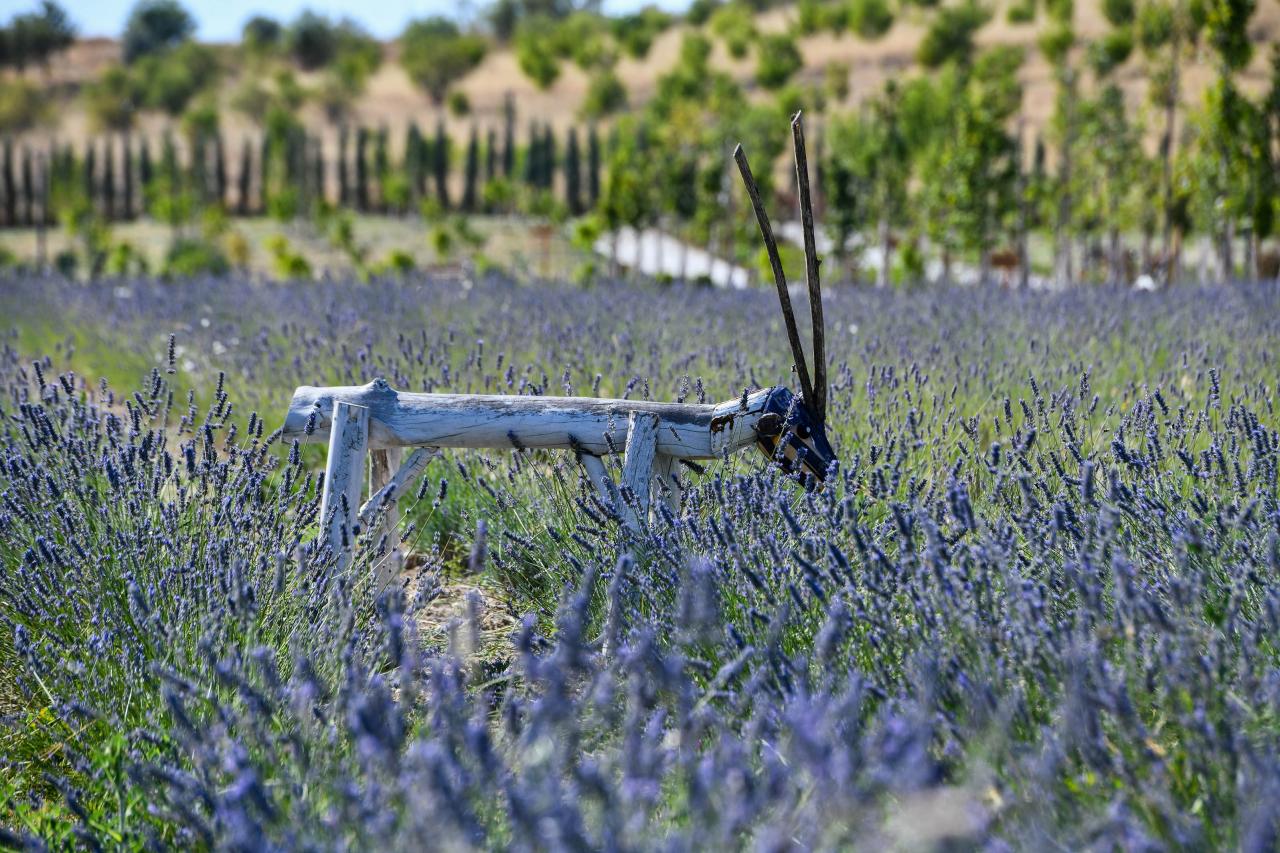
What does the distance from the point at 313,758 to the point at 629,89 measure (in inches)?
2946

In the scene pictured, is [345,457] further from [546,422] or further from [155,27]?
[155,27]

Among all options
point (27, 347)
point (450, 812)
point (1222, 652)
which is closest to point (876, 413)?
point (1222, 652)

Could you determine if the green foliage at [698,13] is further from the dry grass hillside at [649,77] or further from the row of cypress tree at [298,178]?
the row of cypress tree at [298,178]

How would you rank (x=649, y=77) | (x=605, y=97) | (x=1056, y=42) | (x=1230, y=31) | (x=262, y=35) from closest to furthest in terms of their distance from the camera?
(x=1230, y=31) → (x=1056, y=42) → (x=605, y=97) → (x=649, y=77) → (x=262, y=35)

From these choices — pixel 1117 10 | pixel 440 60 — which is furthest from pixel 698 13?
pixel 1117 10

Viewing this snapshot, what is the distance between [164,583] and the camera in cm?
288

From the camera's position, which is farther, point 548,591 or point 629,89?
point 629,89

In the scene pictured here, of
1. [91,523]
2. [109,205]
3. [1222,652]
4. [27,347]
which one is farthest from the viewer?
[109,205]

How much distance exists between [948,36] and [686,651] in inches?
2805

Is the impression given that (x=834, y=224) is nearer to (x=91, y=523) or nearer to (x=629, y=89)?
(x=91, y=523)

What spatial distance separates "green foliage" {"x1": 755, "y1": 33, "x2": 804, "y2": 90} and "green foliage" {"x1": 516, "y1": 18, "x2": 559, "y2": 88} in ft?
45.4

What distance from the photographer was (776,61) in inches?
2660

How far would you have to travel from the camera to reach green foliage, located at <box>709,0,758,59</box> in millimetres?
75438

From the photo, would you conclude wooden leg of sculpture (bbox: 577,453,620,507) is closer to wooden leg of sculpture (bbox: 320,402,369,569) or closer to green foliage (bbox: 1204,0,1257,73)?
wooden leg of sculpture (bbox: 320,402,369,569)
